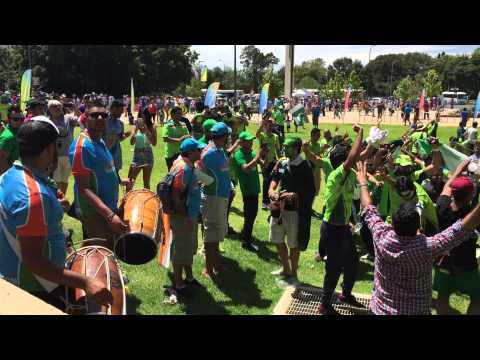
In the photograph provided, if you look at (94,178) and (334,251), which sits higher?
(94,178)

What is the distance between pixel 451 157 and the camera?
241 inches

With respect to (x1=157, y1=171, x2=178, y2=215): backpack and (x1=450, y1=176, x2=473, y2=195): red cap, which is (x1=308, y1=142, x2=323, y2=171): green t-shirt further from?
(x1=450, y1=176, x2=473, y2=195): red cap

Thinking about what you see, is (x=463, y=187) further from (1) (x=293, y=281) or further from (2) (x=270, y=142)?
(2) (x=270, y=142)

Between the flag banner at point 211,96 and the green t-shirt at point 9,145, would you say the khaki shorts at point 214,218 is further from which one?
the flag banner at point 211,96

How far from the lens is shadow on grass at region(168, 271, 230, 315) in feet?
16.8

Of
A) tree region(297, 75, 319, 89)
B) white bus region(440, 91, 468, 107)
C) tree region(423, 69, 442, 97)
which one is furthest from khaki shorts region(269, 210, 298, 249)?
tree region(297, 75, 319, 89)

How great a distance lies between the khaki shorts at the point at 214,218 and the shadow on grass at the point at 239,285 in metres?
0.63

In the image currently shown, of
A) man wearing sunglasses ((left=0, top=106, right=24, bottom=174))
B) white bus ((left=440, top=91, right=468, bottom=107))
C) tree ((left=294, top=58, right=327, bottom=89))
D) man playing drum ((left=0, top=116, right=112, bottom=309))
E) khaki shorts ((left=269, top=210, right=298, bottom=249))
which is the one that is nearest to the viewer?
man playing drum ((left=0, top=116, right=112, bottom=309))

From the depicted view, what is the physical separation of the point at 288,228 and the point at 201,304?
1482 millimetres

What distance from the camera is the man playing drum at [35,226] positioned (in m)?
2.40

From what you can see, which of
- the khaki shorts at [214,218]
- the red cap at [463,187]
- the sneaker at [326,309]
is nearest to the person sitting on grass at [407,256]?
the red cap at [463,187]

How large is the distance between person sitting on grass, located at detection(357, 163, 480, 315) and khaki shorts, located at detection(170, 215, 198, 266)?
235cm

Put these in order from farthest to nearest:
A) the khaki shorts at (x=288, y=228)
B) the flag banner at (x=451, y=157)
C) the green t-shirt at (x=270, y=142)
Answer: the green t-shirt at (x=270, y=142)
the flag banner at (x=451, y=157)
the khaki shorts at (x=288, y=228)

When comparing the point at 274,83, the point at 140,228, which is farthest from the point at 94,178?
the point at 274,83
